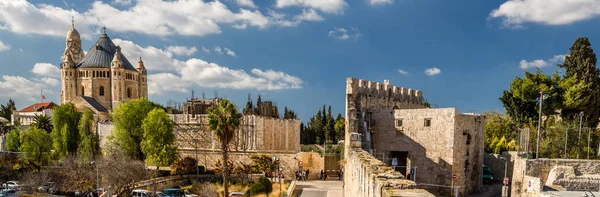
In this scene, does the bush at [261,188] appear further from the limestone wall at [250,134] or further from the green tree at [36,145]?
the green tree at [36,145]

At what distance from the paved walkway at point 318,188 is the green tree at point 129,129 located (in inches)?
576

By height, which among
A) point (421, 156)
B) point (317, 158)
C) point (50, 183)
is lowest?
point (50, 183)

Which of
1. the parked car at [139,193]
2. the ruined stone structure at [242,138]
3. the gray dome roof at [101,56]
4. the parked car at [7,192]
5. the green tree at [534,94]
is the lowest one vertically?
the parked car at [7,192]

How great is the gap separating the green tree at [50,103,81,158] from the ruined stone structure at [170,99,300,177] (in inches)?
393

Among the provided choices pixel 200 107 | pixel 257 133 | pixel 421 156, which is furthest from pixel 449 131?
pixel 200 107

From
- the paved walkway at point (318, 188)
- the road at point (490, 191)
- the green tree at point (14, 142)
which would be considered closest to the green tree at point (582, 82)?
the road at point (490, 191)

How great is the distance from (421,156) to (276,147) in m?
15.8

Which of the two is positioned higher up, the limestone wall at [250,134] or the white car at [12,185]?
the limestone wall at [250,134]

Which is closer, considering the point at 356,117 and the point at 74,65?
the point at 356,117

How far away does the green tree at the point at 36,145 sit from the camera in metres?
31.5

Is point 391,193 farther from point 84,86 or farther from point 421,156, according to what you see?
point 84,86

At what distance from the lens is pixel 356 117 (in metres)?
18.9

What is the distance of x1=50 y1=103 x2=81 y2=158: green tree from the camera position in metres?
32.8

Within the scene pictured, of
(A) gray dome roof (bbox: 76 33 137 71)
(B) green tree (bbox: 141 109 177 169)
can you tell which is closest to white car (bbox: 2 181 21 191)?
(B) green tree (bbox: 141 109 177 169)
